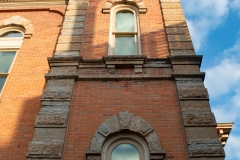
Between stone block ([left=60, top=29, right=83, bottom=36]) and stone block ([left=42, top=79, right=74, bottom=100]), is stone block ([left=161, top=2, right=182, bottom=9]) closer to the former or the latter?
stone block ([left=60, top=29, right=83, bottom=36])

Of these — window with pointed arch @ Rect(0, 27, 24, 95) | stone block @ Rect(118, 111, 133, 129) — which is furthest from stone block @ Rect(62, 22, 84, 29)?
stone block @ Rect(118, 111, 133, 129)

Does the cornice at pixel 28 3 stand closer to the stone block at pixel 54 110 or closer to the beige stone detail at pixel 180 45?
the beige stone detail at pixel 180 45

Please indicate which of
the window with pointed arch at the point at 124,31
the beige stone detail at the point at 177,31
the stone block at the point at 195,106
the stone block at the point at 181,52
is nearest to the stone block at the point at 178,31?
the beige stone detail at the point at 177,31

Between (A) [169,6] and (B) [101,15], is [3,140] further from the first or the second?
(A) [169,6]

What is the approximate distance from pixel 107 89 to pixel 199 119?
7.18ft

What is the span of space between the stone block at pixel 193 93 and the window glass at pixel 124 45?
214 centimetres

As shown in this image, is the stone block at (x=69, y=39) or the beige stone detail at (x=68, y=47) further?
the stone block at (x=69, y=39)

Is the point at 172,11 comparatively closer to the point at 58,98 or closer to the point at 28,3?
the point at 58,98

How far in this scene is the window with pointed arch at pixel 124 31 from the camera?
768 cm

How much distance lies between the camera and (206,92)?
6.01 metres

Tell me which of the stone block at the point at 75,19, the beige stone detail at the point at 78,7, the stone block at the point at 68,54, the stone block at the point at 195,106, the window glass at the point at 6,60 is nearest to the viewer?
the stone block at the point at 195,106

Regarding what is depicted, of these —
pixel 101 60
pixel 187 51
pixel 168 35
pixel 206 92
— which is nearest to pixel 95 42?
pixel 101 60

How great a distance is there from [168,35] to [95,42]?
2.09 metres

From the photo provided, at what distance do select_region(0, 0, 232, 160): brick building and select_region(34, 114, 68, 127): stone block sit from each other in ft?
0.07
